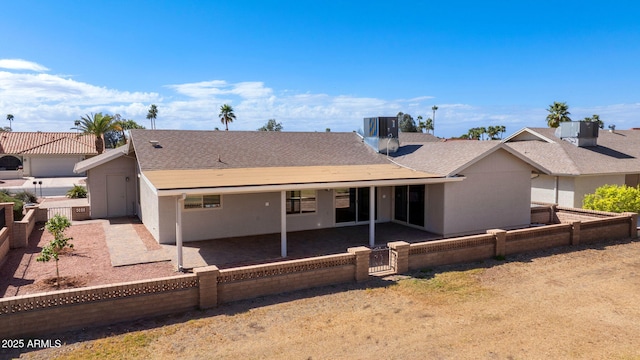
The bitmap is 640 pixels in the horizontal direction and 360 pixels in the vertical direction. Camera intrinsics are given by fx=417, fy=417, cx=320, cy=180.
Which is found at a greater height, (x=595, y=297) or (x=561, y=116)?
(x=561, y=116)

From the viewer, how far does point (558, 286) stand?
11.0 metres

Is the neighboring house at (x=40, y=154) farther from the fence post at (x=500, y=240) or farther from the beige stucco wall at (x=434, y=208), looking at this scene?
the fence post at (x=500, y=240)

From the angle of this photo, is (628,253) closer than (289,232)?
Yes

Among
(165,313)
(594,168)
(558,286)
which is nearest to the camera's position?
(165,313)

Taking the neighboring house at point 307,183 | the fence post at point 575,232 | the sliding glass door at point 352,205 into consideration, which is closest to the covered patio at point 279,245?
the sliding glass door at point 352,205

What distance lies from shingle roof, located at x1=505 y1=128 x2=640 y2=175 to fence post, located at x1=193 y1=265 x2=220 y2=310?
54.2ft

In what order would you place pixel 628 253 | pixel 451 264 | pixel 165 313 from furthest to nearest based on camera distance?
pixel 628 253 < pixel 451 264 < pixel 165 313

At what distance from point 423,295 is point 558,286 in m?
3.82

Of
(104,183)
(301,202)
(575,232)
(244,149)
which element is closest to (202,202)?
(244,149)

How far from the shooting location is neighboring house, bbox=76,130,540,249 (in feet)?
50.7

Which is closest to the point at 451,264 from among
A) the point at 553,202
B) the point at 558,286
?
the point at 558,286

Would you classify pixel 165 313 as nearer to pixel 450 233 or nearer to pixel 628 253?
pixel 450 233

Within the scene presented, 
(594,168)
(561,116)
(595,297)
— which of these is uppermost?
(561,116)

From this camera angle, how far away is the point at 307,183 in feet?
45.1
